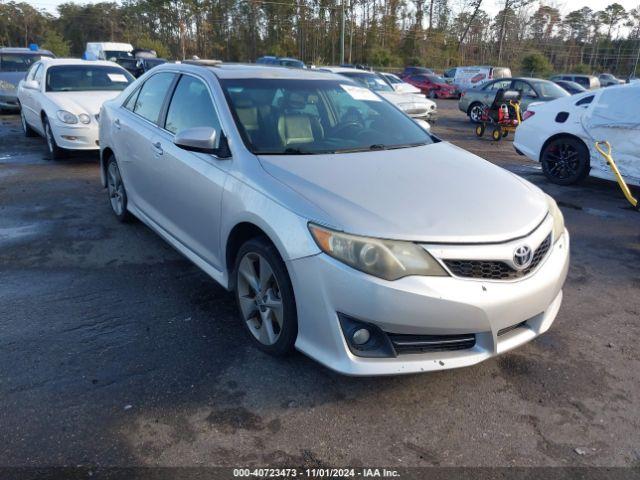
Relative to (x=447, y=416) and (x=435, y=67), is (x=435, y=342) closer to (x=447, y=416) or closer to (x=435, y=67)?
(x=447, y=416)

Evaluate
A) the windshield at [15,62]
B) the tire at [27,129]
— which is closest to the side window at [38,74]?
the tire at [27,129]

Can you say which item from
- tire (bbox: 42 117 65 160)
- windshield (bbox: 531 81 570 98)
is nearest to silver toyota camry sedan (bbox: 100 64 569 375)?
tire (bbox: 42 117 65 160)

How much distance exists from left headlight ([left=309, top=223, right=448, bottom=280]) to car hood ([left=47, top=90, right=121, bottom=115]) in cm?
707

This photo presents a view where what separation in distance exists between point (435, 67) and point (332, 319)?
59.4m

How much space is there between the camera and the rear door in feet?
11.1

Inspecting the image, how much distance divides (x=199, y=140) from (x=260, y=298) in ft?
3.44

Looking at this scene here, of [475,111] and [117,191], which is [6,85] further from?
[475,111]

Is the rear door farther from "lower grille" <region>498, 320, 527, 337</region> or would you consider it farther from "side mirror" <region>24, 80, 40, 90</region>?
"side mirror" <region>24, 80, 40, 90</region>

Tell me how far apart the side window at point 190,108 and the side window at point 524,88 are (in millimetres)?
13797

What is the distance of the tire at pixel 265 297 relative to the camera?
9.09 ft

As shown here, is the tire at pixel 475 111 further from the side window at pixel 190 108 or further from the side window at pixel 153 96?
the side window at pixel 190 108

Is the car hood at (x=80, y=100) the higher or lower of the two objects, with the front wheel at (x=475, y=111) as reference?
higher

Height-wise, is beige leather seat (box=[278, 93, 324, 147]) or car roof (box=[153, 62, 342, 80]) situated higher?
car roof (box=[153, 62, 342, 80])

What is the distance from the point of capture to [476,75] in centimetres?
3025
